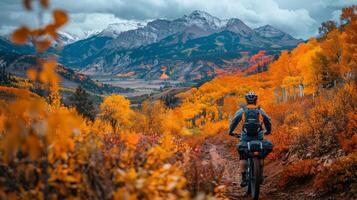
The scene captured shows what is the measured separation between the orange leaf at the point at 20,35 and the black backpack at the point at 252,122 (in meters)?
6.02

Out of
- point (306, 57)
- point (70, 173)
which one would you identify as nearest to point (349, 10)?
point (306, 57)

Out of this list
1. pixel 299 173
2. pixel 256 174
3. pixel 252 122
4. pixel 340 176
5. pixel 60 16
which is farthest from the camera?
pixel 299 173

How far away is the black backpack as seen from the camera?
797 centimetres

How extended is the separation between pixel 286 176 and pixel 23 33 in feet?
26.4

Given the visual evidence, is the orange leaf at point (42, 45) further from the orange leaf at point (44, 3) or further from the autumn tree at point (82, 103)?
the autumn tree at point (82, 103)

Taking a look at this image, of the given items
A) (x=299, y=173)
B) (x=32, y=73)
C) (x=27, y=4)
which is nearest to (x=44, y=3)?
(x=27, y=4)

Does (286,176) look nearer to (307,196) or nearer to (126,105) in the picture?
(307,196)

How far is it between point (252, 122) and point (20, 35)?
240 inches

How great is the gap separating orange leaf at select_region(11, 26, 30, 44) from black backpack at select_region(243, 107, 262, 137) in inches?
237

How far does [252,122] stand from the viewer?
26.2 ft

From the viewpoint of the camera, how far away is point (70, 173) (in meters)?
4.26

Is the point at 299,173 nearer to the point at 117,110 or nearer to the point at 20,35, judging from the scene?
the point at 20,35

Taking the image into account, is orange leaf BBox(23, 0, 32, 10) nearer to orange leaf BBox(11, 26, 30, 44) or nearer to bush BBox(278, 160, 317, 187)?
orange leaf BBox(11, 26, 30, 44)

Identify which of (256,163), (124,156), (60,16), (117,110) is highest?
(60,16)
